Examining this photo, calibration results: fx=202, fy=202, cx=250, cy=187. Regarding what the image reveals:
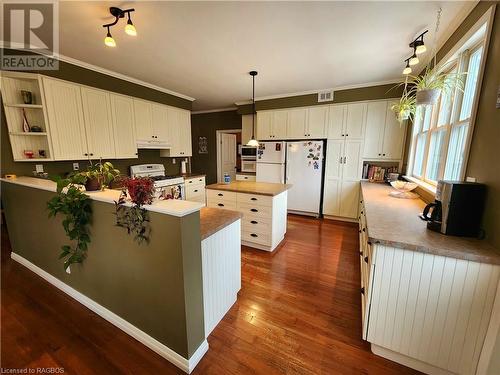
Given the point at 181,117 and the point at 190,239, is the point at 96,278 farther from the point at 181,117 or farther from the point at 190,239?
the point at 181,117

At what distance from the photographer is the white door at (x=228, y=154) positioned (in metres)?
6.16

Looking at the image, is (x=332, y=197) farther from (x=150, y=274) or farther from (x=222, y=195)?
(x=150, y=274)

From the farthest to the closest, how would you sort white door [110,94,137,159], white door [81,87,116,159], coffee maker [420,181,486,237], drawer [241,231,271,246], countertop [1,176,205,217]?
white door [110,94,137,159]
white door [81,87,116,159]
drawer [241,231,271,246]
coffee maker [420,181,486,237]
countertop [1,176,205,217]

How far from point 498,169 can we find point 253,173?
4126 millimetres

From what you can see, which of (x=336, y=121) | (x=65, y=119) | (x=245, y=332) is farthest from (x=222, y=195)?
(x=336, y=121)

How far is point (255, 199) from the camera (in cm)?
288

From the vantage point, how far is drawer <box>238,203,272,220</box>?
283cm

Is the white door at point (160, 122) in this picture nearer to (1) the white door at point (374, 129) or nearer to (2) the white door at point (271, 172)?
(2) the white door at point (271, 172)

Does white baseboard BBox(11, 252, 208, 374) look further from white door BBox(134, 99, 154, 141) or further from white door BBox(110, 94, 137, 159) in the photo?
white door BBox(134, 99, 154, 141)

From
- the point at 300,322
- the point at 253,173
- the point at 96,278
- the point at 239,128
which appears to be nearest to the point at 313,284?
the point at 300,322

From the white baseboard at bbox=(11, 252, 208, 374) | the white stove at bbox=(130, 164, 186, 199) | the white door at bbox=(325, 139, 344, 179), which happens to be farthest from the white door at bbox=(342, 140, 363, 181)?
the white baseboard at bbox=(11, 252, 208, 374)

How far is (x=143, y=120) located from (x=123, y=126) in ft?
1.39

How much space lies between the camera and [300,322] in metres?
1.75

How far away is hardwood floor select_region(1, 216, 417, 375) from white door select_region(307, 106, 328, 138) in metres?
2.80
